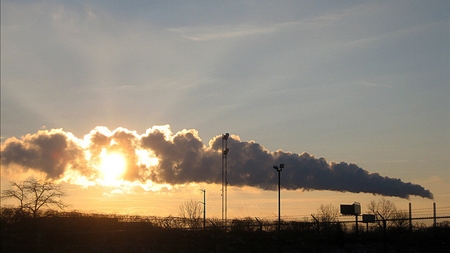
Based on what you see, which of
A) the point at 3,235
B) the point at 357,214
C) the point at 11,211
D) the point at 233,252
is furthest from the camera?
the point at 357,214

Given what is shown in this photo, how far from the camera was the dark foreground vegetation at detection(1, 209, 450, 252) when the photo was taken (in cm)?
4466

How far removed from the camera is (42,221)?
5012 centimetres

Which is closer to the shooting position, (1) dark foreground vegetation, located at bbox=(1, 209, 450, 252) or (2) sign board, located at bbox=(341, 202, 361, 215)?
(1) dark foreground vegetation, located at bbox=(1, 209, 450, 252)

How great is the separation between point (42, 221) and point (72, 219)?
5.55m

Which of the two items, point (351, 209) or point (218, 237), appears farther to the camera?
point (351, 209)

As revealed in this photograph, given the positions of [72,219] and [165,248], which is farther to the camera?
[72,219]

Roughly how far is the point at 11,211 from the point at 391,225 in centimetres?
3458

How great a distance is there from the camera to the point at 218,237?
2024 inches

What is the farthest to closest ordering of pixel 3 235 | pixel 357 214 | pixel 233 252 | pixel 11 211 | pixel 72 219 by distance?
pixel 357 214 → pixel 72 219 → pixel 11 211 → pixel 233 252 → pixel 3 235

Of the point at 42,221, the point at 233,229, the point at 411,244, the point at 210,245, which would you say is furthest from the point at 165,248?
the point at 411,244

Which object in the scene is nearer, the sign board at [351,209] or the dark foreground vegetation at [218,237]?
the dark foreground vegetation at [218,237]

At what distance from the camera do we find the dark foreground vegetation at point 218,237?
44.7m

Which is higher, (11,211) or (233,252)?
(11,211)

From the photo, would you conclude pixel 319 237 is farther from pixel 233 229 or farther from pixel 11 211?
pixel 11 211
